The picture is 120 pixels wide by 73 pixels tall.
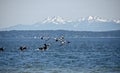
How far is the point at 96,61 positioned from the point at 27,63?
8215 millimetres

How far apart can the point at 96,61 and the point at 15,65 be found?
389 inches

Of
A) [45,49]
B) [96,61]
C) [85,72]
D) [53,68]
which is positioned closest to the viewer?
[85,72]

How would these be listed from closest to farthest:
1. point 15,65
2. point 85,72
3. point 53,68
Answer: point 85,72
point 53,68
point 15,65

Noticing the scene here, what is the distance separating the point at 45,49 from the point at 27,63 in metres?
17.9

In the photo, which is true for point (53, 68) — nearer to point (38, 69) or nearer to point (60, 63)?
point (38, 69)

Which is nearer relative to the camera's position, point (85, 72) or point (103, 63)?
point (85, 72)

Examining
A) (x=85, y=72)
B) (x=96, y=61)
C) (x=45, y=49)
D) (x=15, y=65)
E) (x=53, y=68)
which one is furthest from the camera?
(x=45, y=49)

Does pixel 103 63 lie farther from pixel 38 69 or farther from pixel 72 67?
pixel 38 69

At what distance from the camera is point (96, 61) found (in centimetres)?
4944

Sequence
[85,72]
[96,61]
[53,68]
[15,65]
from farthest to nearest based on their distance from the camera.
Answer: [96,61] < [15,65] < [53,68] < [85,72]

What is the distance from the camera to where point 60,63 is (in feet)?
155

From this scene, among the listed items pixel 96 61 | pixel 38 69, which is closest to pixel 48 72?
pixel 38 69

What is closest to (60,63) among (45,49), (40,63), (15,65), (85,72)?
(40,63)

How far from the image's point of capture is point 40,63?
47.1 m
